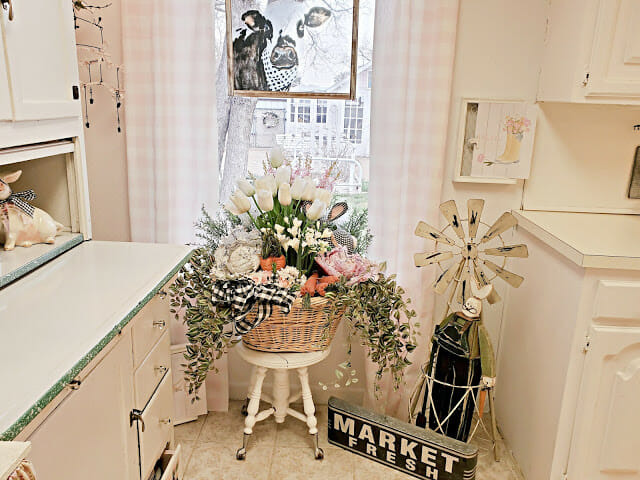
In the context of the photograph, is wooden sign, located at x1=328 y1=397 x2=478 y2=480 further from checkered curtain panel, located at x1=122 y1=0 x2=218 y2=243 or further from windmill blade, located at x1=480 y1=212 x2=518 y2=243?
checkered curtain panel, located at x1=122 y1=0 x2=218 y2=243

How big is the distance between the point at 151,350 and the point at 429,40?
4.93 feet

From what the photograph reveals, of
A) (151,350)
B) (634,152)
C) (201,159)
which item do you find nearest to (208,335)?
(151,350)

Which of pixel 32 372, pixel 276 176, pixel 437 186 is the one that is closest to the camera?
pixel 32 372

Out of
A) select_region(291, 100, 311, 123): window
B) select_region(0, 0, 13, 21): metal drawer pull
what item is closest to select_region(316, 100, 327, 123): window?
select_region(291, 100, 311, 123): window

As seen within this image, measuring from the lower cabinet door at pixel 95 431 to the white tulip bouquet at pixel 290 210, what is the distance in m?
0.71

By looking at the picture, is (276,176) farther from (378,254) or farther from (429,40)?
(429,40)

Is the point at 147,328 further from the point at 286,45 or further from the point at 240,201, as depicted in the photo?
the point at 286,45

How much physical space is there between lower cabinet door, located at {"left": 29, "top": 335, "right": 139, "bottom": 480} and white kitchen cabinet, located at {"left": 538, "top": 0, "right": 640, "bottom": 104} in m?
1.67

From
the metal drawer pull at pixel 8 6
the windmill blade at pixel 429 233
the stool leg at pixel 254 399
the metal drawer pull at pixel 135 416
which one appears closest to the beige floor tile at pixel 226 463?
the stool leg at pixel 254 399

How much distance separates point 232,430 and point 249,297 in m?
0.87

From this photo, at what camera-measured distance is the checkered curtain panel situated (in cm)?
205

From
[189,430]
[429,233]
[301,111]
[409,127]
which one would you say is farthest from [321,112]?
[189,430]

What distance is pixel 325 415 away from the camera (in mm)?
2496

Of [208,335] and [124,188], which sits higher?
[124,188]
